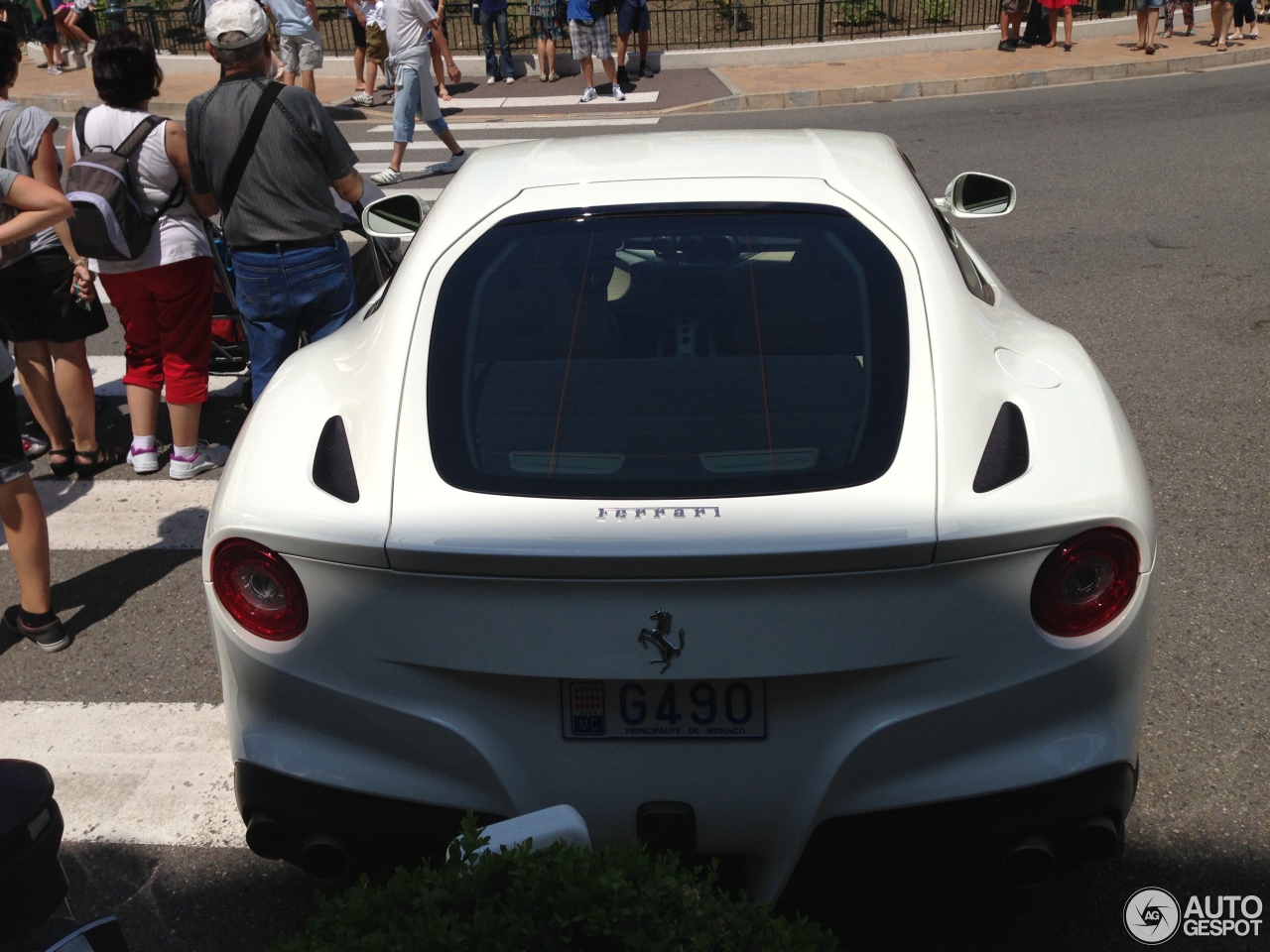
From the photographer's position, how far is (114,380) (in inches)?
278

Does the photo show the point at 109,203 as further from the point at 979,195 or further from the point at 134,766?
the point at 979,195

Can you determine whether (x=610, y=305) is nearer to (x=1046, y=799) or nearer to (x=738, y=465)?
(x=738, y=465)

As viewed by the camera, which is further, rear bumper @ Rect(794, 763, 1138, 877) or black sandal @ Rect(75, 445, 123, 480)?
black sandal @ Rect(75, 445, 123, 480)

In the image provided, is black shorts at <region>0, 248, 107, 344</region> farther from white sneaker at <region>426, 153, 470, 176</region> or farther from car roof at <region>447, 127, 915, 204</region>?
white sneaker at <region>426, 153, 470, 176</region>

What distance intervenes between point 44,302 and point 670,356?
3.73 m

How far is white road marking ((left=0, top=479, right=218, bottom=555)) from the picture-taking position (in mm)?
5211

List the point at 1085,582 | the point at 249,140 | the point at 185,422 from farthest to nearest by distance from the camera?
1. the point at 185,422
2. the point at 249,140
3. the point at 1085,582

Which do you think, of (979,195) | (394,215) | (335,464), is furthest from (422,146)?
(335,464)

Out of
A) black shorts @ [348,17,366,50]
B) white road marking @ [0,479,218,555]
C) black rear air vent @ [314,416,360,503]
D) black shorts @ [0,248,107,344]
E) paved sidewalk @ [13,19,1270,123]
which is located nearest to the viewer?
black rear air vent @ [314,416,360,503]

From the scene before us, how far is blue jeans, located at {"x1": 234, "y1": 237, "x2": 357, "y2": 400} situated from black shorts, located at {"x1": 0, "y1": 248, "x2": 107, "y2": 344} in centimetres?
94

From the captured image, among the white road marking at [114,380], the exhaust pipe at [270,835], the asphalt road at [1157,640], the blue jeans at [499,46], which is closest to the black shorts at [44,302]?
the asphalt road at [1157,640]

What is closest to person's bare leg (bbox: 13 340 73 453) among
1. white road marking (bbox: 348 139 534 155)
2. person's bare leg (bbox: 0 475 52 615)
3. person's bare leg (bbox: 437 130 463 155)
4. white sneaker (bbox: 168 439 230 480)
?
white sneaker (bbox: 168 439 230 480)

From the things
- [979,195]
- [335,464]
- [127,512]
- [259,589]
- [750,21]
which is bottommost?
[127,512]

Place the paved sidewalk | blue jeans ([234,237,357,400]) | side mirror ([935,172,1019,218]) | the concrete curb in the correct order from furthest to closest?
the paved sidewalk → the concrete curb → blue jeans ([234,237,357,400]) → side mirror ([935,172,1019,218])
